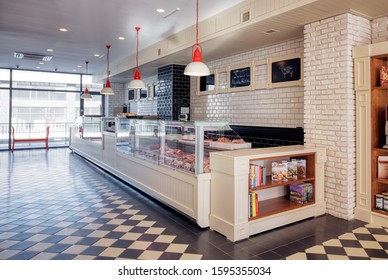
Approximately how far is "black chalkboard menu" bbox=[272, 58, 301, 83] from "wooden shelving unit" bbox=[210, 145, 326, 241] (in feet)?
5.94

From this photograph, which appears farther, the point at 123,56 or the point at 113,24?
the point at 123,56

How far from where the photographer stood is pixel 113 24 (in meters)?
6.05

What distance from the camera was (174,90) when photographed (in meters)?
8.20

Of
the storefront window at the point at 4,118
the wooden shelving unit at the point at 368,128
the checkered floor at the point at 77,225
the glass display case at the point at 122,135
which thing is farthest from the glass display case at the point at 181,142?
the storefront window at the point at 4,118

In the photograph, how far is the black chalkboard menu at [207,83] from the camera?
301 inches

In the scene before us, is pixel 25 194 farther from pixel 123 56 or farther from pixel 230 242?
pixel 123 56

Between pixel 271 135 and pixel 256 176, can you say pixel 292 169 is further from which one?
pixel 271 135

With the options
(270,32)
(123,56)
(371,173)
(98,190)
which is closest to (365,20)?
(270,32)

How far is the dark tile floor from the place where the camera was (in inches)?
119

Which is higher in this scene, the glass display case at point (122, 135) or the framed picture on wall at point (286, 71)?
the framed picture on wall at point (286, 71)

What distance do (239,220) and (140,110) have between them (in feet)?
29.5

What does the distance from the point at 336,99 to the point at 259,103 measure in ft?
7.05

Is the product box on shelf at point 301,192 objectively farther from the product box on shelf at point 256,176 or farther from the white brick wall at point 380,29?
the white brick wall at point 380,29

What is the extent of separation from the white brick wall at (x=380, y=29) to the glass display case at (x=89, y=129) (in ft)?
20.9
